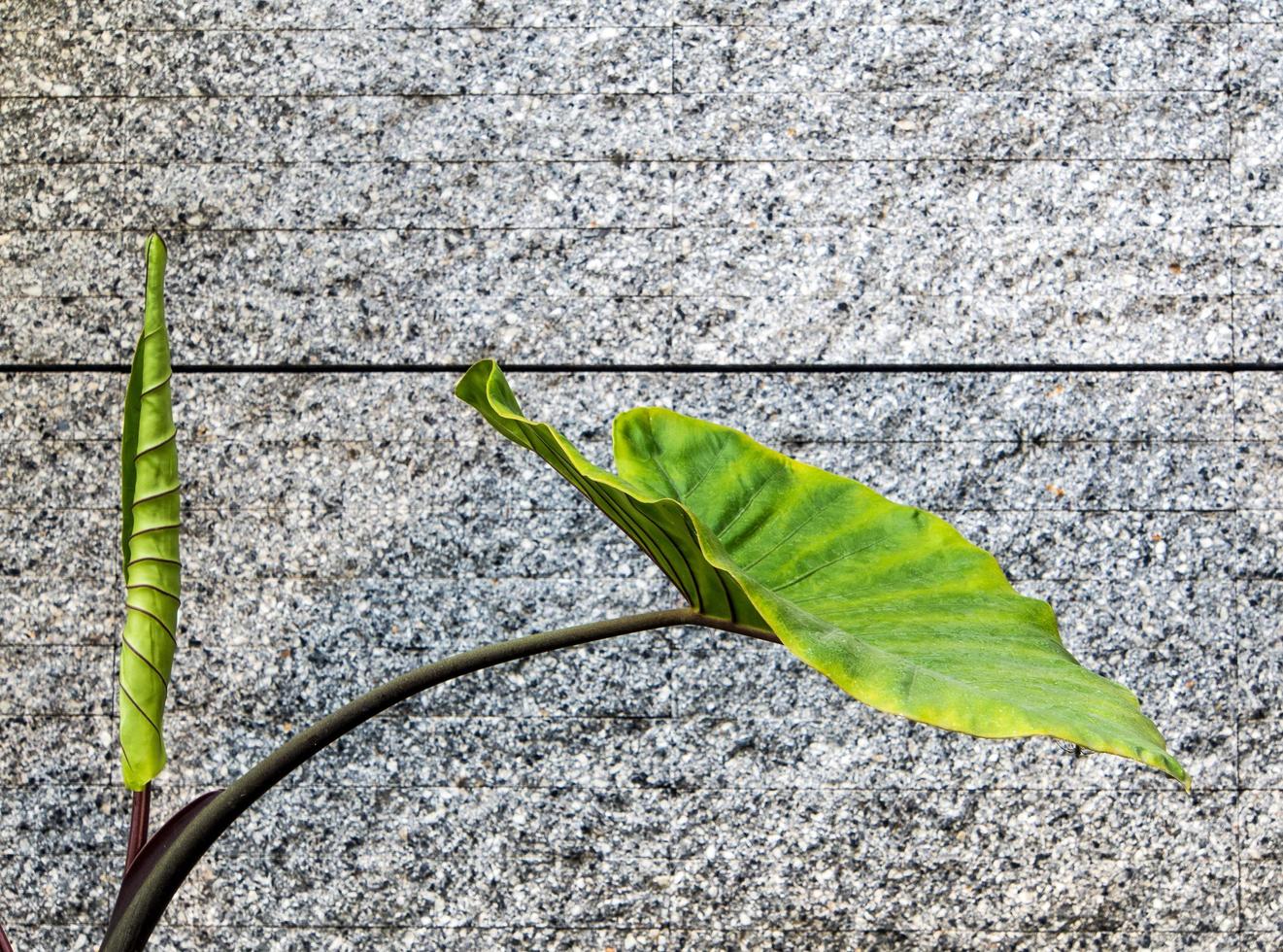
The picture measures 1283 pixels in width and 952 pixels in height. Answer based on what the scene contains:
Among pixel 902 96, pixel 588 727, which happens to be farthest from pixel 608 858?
pixel 902 96

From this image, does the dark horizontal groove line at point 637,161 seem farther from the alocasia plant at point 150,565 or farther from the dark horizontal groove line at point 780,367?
the alocasia plant at point 150,565

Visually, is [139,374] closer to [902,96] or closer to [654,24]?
[654,24]

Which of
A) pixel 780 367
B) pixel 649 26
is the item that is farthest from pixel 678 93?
pixel 780 367

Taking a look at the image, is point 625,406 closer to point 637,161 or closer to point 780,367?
point 780,367

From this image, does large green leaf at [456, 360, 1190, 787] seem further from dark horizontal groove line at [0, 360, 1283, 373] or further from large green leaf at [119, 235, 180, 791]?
dark horizontal groove line at [0, 360, 1283, 373]

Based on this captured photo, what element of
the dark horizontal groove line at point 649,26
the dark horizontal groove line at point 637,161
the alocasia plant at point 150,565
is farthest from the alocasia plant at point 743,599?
the dark horizontal groove line at point 649,26

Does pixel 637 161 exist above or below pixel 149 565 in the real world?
above

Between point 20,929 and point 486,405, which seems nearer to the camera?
point 486,405
